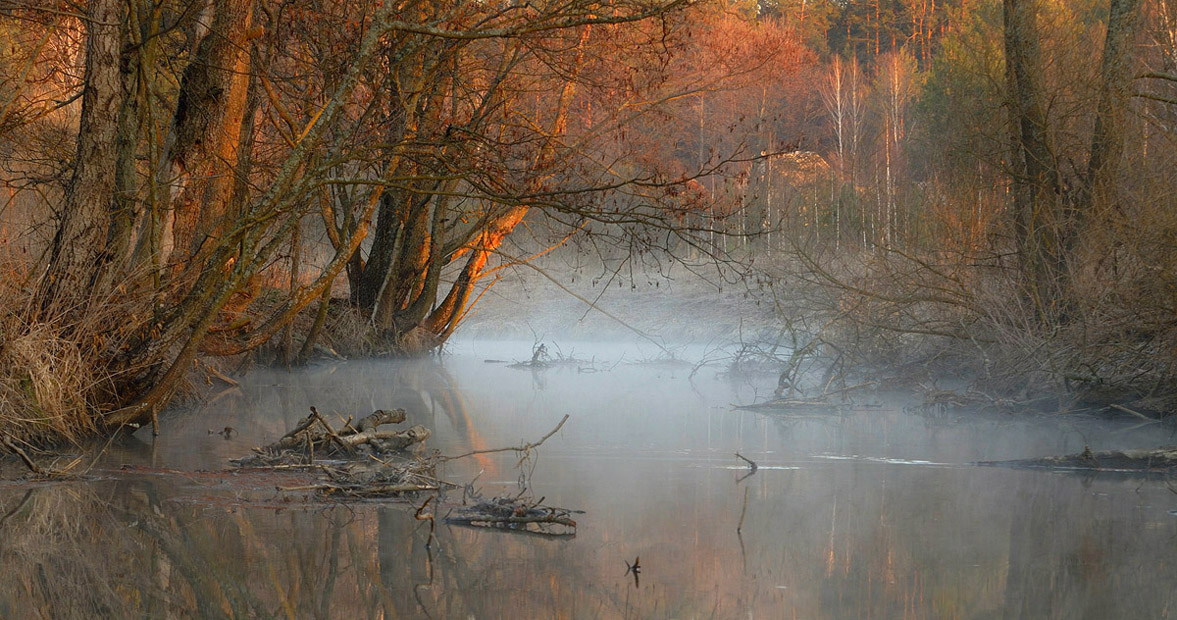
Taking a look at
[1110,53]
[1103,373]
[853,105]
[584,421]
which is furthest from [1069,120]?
[853,105]

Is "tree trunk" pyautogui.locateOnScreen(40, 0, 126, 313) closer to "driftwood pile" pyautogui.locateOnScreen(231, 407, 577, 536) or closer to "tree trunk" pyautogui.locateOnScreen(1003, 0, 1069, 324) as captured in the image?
"driftwood pile" pyautogui.locateOnScreen(231, 407, 577, 536)

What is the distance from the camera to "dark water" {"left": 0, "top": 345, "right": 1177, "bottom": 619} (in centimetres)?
414

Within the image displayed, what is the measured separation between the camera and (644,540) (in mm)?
5164

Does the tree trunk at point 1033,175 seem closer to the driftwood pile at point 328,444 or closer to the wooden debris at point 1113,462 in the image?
the wooden debris at point 1113,462

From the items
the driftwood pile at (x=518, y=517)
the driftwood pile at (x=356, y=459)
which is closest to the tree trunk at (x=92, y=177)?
the driftwood pile at (x=356, y=459)

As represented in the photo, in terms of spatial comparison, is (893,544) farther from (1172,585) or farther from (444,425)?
(444,425)

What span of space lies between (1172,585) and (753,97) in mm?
31444

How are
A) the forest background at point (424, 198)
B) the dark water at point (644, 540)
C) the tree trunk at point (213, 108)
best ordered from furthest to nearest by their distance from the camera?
the tree trunk at point (213, 108) → the forest background at point (424, 198) → the dark water at point (644, 540)

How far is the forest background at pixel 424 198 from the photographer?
7.52m

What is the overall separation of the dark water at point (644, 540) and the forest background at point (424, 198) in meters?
1.02

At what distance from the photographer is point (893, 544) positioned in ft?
17.1

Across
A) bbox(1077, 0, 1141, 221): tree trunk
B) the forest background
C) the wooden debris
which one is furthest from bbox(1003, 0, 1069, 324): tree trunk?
the wooden debris

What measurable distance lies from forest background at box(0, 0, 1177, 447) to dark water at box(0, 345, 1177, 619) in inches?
40.2

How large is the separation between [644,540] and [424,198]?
1011cm
